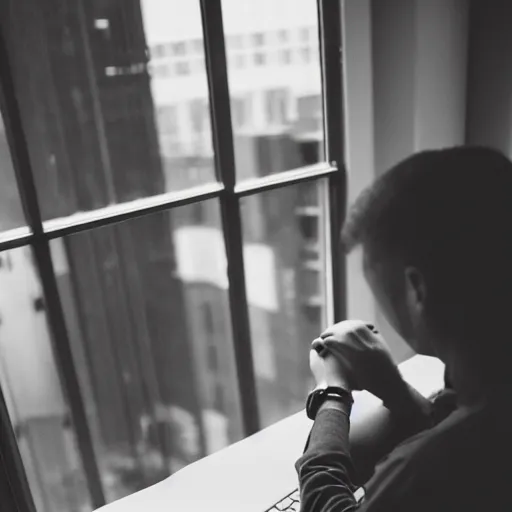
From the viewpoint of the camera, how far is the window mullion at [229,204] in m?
1.11

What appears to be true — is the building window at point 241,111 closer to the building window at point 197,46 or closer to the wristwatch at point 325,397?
the building window at point 197,46

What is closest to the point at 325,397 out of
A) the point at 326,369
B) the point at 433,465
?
the point at 326,369

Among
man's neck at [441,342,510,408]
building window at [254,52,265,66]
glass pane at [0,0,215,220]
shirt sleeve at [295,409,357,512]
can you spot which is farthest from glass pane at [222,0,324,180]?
man's neck at [441,342,510,408]

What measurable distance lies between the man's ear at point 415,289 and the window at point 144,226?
66 centimetres

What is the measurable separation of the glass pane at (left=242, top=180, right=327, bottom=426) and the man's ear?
0.75m

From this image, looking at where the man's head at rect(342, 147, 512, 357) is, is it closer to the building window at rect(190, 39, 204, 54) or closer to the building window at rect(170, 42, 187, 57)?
the building window at rect(190, 39, 204, 54)

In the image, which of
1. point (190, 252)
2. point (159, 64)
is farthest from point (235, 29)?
point (190, 252)

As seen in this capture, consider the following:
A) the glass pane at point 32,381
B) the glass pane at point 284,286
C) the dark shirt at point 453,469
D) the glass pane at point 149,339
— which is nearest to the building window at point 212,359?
the glass pane at point 149,339

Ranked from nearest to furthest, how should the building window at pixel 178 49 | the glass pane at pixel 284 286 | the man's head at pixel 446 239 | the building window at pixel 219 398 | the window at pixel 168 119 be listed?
the man's head at pixel 446 239, the building window at pixel 178 49, the glass pane at pixel 284 286, the window at pixel 168 119, the building window at pixel 219 398

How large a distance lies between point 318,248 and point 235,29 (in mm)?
563

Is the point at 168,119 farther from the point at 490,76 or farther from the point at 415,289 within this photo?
the point at 415,289

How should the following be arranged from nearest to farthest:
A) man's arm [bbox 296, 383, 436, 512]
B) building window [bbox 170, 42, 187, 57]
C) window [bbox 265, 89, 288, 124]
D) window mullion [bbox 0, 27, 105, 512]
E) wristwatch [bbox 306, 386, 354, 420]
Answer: man's arm [bbox 296, 383, 436, 512], wristwatch [bbox 306, 386, 354, 420], window mullion [bbox 0, 27, 105, 512], building window [bbox 170, 42, 187, 57], window [bbox 265, 89, 288, 124]

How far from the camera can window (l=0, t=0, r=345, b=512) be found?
1126 millimetres

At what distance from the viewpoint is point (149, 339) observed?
1.88m
